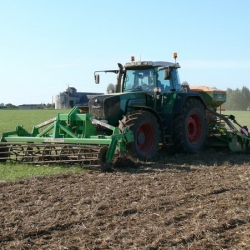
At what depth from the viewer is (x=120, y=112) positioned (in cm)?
1095

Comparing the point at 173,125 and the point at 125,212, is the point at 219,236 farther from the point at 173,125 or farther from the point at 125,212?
the point at 173,125

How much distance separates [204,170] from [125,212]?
12.5ft

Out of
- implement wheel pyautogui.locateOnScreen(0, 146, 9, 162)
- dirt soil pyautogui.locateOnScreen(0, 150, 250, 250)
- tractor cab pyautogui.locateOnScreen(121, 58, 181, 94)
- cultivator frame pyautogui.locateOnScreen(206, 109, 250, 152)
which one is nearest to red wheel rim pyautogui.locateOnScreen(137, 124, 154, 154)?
tractor cab pyautogui.locateOnScreen(121, 58, 181, 94)

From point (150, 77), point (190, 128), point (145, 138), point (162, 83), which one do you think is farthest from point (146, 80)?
point (190, 128)

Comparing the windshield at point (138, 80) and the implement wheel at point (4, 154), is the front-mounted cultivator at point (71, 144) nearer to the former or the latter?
the implement wheel at point (4, 154)

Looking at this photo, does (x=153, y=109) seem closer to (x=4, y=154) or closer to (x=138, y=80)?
(x=138, y=80)

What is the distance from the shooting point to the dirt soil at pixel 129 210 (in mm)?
4797

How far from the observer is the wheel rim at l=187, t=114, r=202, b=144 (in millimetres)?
12203

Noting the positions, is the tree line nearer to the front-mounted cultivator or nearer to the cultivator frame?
the cultivator frame

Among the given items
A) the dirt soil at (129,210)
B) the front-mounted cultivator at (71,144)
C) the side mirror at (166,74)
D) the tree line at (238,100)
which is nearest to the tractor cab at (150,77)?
the side mirror at (166,74)

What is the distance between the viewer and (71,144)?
10.1 m

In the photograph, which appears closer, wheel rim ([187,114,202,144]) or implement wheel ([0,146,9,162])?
implement wheel ([0,146,9,162])

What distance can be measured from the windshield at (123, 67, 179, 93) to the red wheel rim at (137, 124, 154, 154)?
1.16 m

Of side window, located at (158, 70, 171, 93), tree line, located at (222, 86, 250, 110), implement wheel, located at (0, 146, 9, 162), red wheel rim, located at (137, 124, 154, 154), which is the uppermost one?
tree line, located at (222, 86, 250, 110)
